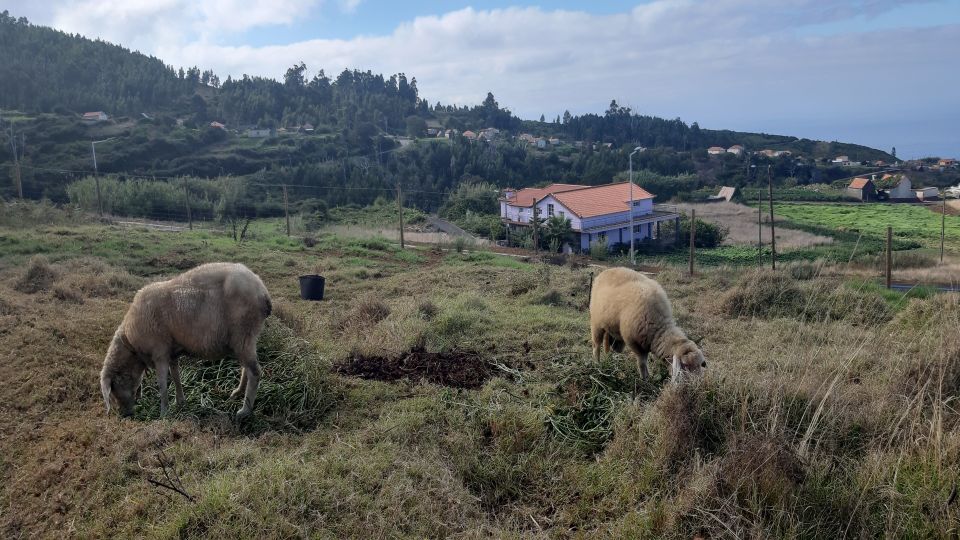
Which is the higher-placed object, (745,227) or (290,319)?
(290,319)

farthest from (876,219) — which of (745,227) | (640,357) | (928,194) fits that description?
(640,357)

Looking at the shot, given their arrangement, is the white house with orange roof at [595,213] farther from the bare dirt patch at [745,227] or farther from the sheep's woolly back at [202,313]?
the sheep's woolly back at [202,313]

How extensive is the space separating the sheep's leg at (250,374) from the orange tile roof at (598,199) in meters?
37.7

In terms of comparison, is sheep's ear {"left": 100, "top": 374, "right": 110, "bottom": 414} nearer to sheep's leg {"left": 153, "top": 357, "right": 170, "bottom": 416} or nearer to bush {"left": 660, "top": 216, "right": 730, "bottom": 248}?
sheep's leg {"left": 153, "top": 357, "right": 170, "bottom": 416}

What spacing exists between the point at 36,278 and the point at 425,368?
1026 centimetres

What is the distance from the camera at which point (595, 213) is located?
145 ft

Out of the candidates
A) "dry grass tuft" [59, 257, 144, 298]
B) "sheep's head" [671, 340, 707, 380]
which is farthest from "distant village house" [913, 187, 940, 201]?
"dry grass tuft" [59, 257, 144, 298]

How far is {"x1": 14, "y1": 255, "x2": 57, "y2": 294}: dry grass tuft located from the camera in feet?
41.7

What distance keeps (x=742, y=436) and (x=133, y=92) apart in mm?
110022

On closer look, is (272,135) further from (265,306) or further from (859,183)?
(265,306)

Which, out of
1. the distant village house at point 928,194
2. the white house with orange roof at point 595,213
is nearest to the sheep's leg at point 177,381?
the white house with orange roof at point 595,213

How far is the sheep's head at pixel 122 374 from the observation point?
695cm

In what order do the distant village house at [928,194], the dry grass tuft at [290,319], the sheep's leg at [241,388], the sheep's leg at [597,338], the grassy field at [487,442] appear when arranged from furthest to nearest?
the distant village house at [928,194], the dry grass tuft at [290,319], the sheep's leg at [597,338], the sheep's leg at [241,388], the grassy field at [487,442]

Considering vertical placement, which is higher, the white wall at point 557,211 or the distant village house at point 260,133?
the distant village house at point 260,133
